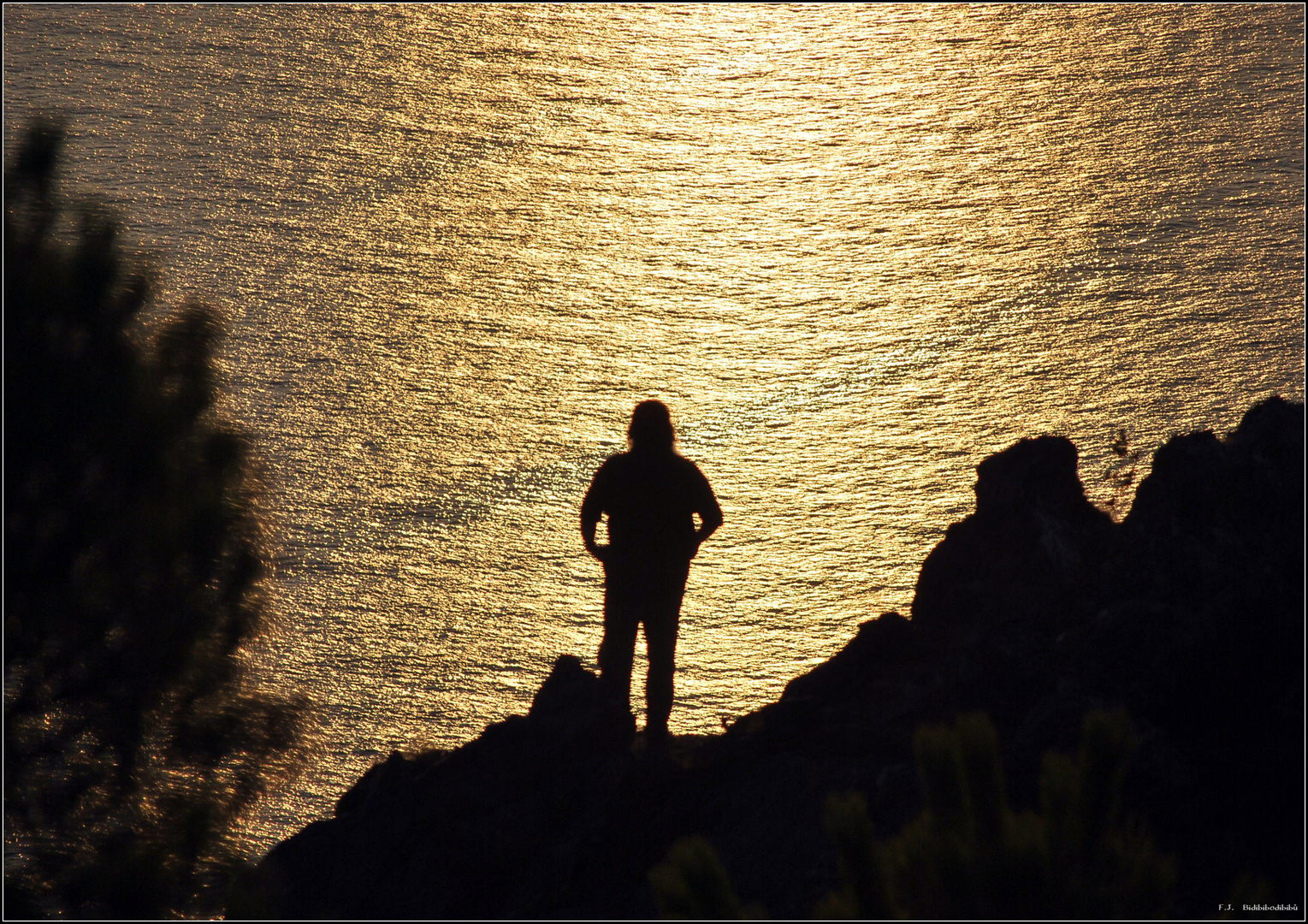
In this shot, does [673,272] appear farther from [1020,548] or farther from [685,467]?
[1020,548]

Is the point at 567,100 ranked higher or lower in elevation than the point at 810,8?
lower

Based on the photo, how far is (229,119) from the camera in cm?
1107

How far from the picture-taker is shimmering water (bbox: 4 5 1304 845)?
6703 millimetres

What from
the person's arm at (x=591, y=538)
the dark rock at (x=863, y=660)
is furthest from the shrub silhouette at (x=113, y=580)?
the dark rock at (x=863, y=660)

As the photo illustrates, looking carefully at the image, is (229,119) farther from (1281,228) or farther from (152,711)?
(1281,228)

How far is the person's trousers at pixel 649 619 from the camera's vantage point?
4516 millimetres

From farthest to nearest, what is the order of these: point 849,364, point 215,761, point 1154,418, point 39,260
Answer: point 849,364
point 1154,418
point 215,761
point 39,260

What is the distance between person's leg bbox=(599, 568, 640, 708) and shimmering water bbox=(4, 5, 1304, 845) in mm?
1374

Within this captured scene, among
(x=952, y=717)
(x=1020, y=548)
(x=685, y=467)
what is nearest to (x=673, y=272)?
(x=685, y=467)

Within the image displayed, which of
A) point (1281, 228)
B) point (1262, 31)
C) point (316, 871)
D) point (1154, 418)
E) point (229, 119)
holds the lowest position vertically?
point (316, 871)

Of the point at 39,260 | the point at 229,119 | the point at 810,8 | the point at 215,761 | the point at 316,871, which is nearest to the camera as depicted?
the point at 316,871

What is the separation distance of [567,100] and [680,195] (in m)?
1.99

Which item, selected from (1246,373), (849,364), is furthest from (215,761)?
(1246,373)

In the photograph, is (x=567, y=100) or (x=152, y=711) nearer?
(x=152, y=711)
